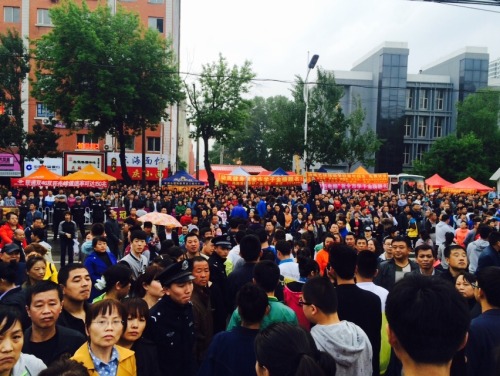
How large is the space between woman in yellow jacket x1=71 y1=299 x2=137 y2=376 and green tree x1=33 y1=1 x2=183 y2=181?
1030 inches

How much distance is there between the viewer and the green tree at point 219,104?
34.1 meters

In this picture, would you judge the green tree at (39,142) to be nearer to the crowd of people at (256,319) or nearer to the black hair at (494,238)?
the crowd of people at (256,319)

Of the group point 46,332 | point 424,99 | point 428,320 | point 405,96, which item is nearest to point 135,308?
point 46,332

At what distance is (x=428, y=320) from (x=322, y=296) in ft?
5.07

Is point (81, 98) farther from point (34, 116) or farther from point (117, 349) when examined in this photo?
point (117, 349)

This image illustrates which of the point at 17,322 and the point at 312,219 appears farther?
the point at 312,219

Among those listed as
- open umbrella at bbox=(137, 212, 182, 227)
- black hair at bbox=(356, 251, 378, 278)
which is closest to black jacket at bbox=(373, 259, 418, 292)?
black hair at bbox=(356, 251, 378, 278)

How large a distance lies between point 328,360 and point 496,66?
186261mm

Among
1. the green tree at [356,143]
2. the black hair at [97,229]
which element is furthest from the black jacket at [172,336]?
the green tree at [356,143]

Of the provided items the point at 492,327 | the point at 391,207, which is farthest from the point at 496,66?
the point at 492,327

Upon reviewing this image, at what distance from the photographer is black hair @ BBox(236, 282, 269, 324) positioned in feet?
10.2

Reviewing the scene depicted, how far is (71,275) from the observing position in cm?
399

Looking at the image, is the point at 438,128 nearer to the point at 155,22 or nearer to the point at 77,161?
the point at 155,22

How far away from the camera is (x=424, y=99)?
55.0m
